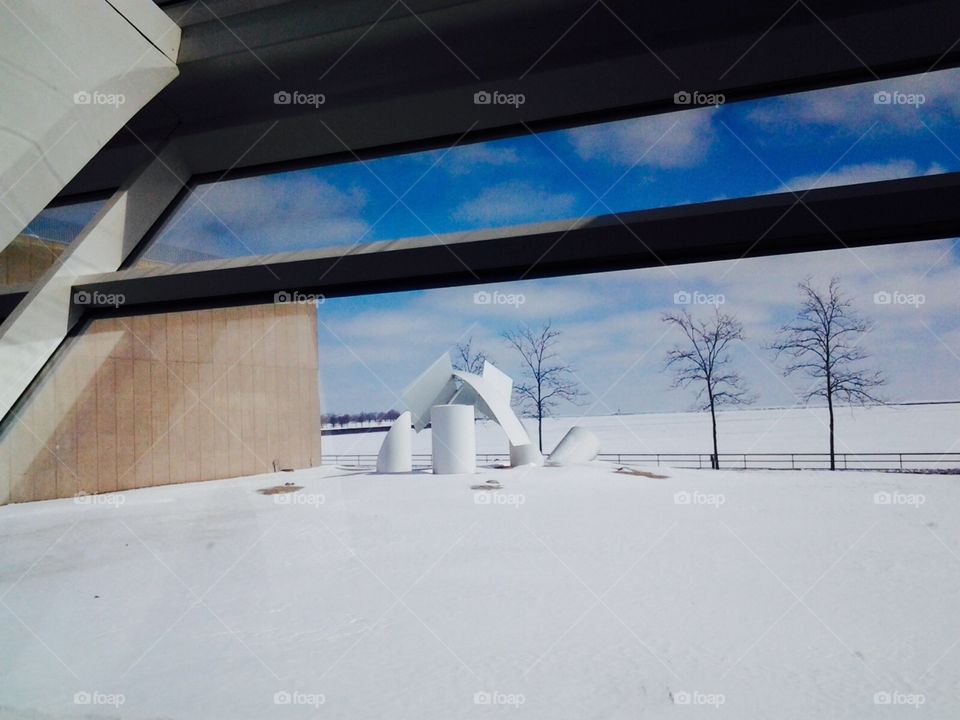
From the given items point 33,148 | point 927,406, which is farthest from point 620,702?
point 33,148

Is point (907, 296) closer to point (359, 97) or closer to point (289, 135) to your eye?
point (359, 97)

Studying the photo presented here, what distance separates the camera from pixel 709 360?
4781 mm

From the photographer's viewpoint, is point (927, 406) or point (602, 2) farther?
point (927, 406)

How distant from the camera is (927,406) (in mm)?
3275

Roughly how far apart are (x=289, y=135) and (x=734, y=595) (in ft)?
16.2
